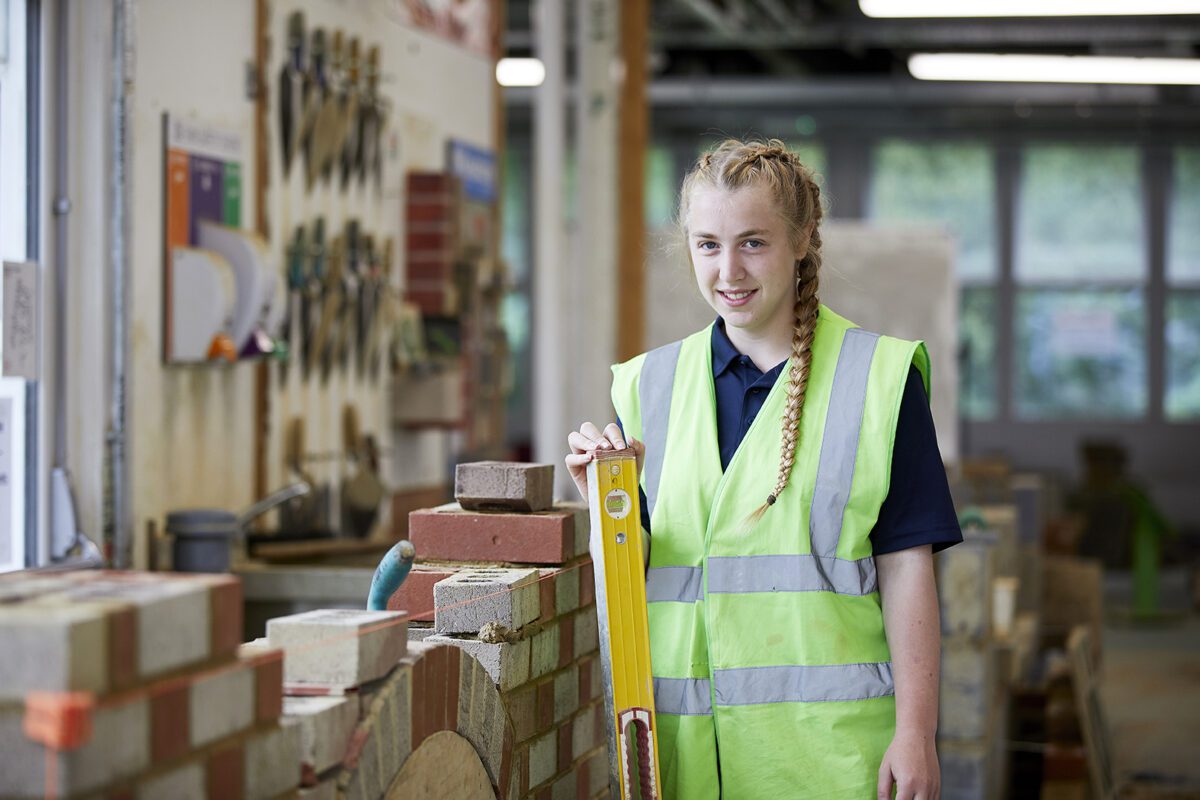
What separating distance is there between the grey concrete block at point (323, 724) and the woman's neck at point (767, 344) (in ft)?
2.59

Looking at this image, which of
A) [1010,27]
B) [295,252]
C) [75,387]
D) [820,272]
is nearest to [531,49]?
[1010,27]

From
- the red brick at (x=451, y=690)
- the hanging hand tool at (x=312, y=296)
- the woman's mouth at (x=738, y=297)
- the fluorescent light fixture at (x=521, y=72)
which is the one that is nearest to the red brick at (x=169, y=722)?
the red brick at (x=451, y=690)

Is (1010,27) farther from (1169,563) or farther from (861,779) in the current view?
(861,779)

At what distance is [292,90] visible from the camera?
448 centimetres

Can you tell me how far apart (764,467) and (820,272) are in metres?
0.32

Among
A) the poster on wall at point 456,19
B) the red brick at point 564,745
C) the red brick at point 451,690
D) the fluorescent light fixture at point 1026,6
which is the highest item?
the fluorescent light fixture at point 1026,6

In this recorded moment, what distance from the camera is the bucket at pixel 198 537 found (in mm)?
3781

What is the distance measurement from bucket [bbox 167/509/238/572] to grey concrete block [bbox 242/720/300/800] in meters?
2.34

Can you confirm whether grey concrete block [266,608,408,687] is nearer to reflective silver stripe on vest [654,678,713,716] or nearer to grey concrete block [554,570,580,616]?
reflective silver stripe on vest [654,678,713,716]

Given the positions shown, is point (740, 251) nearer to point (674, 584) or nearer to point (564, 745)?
point (674, 584)

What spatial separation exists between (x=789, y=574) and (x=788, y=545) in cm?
4

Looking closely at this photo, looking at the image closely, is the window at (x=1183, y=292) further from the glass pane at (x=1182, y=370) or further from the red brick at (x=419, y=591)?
the red brick at (x=419, y=591)

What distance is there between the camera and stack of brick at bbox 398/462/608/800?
2113mm

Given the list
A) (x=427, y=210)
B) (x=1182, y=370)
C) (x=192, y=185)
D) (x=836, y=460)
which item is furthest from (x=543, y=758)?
(x=1182, y=370)
